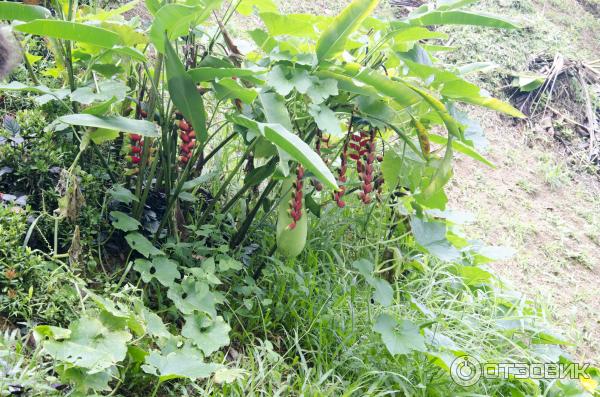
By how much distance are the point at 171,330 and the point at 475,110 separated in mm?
3550

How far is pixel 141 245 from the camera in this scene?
85.4 inches

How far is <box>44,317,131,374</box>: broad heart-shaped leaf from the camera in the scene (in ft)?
5.38

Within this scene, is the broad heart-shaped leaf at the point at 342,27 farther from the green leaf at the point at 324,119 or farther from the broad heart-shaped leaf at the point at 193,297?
the broad heart-shaped leaf at the point at 193,297

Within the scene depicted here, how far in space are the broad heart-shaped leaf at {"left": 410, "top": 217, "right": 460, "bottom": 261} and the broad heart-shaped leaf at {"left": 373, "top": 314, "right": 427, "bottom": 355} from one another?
1.00 feet

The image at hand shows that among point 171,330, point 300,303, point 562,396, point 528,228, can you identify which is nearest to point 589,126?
point 528,228

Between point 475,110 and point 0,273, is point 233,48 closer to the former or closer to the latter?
point 0,273

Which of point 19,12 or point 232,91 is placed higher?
point 19,12

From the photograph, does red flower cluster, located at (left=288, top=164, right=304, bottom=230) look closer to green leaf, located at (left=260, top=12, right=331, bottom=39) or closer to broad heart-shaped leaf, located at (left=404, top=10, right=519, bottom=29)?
green leaf, located at (left=260, top=12, right=331, bottom=39)

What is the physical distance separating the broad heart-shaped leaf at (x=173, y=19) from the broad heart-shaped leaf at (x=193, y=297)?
74 cm

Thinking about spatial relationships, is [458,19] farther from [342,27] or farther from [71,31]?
[71,31]

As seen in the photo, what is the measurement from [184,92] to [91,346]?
0.76 meters

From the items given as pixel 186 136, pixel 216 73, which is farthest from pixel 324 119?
pixel 186 136

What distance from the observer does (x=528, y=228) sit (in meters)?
3.90

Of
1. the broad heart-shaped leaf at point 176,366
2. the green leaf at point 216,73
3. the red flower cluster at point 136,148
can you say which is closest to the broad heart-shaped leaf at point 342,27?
the green leaf at point 216,73
